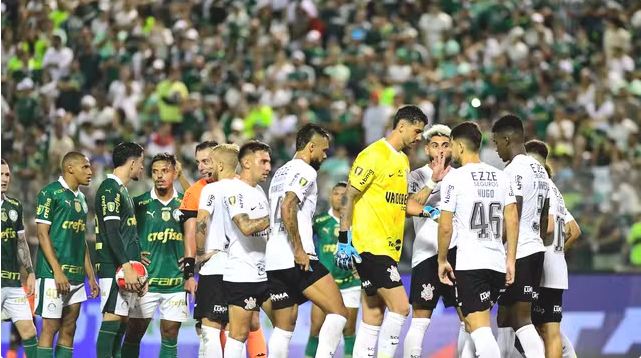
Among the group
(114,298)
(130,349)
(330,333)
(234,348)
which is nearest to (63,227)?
(114,298)

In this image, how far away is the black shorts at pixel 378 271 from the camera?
457 inches

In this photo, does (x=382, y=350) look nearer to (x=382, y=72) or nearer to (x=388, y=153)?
(x=388, y=153)

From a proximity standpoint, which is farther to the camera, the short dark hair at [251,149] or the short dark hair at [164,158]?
the short dark hair at [164,158]

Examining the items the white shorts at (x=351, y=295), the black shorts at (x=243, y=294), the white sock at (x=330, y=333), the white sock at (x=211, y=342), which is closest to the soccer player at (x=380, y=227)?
the white sock at (x=330, y=333)

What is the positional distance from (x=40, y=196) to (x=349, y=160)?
7346 mm

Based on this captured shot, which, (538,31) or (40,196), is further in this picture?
(538,31)

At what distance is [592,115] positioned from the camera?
72.8 feet

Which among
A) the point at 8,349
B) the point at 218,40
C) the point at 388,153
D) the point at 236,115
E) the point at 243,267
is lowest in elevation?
the point at 8,349

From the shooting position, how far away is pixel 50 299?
1249 cm

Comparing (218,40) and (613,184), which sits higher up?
(218,40)

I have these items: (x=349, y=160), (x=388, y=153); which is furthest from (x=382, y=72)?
(x=388, y=153)

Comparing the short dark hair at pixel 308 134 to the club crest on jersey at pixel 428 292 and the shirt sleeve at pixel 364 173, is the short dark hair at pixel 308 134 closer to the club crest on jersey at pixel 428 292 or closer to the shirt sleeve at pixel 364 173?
the shirt sleeve at pixel 364 173

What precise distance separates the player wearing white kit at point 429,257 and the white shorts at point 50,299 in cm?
355

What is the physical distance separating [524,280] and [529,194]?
2.76 feet
